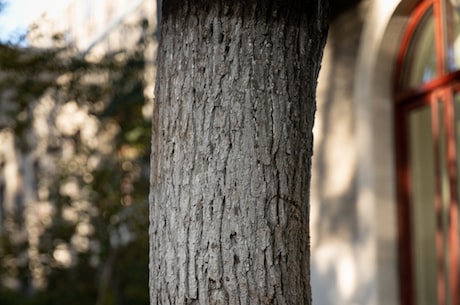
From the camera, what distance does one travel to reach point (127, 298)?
13312 mm

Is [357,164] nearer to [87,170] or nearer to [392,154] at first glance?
[392,154]

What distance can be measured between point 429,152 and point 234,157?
13.8ft

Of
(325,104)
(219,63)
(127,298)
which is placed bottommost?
(127,298)

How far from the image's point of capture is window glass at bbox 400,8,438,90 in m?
7.01

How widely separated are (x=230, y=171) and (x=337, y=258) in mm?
4762

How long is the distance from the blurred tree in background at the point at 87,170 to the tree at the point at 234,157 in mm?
8571

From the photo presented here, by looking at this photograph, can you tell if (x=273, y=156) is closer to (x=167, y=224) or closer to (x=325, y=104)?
(x=167, y=224)

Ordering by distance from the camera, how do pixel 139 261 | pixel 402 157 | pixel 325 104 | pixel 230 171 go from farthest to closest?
pixel 139 261 → pixel 325 104 → pixel 402 157 → pixel 230 171

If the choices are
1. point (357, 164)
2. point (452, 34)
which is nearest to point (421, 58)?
point (452, 34)

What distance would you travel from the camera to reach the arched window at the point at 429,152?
6750 millimetres

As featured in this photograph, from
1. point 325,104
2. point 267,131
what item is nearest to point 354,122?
point 325,104

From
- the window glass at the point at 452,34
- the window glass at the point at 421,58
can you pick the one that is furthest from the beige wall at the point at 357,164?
the window glass at the point at 452,34

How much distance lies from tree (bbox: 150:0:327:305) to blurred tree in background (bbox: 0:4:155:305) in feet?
28.1

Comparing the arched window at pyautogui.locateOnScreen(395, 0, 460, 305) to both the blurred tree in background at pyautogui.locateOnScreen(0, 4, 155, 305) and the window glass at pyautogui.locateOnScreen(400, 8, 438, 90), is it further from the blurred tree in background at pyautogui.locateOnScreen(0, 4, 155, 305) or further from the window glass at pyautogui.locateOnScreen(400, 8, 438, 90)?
the blurred tree in background at pyautogui.locateOnScreen(0, 4, 155, 305)
